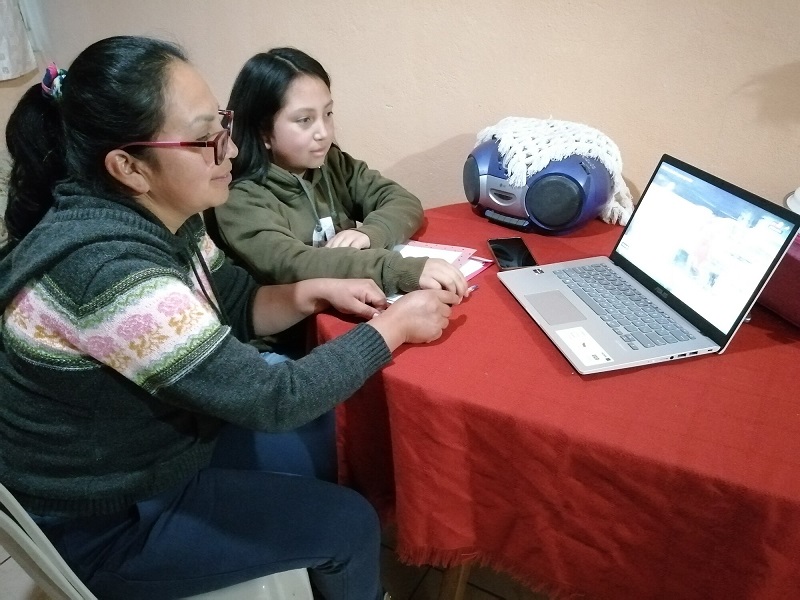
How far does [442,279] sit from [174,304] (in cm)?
40

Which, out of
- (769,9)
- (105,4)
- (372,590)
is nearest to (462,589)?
(372,590)

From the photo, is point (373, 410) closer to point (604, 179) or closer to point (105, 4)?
point (604, 179)

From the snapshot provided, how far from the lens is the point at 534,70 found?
50.5 inches

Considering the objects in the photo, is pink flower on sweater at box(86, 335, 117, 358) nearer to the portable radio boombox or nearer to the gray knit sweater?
the gray knit sweater

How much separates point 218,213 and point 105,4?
4.11 feet

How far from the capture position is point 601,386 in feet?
2.38

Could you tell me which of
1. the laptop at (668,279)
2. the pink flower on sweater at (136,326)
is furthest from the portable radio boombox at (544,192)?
the pink flower on sweater at (136,326)

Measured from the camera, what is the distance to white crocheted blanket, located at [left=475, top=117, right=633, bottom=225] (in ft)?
3.60

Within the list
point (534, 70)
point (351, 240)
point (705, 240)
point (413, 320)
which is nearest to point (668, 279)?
point (705, 240)

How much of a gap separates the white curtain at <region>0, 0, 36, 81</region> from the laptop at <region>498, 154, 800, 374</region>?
1.89 meters

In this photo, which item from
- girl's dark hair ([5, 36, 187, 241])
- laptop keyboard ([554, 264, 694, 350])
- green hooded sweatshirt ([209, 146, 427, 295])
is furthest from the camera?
green hooded sweatshirt ([209, 146, 427, 295])

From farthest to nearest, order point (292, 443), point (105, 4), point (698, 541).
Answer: point (105, 4), point (292, 443), point (698, 541)

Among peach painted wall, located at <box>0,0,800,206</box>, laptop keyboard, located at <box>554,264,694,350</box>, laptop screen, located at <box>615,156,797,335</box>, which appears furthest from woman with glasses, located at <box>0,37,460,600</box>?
peach painted wall, located at <box>0,0,800,206</box>

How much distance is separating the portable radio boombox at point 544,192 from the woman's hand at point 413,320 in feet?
1.23
